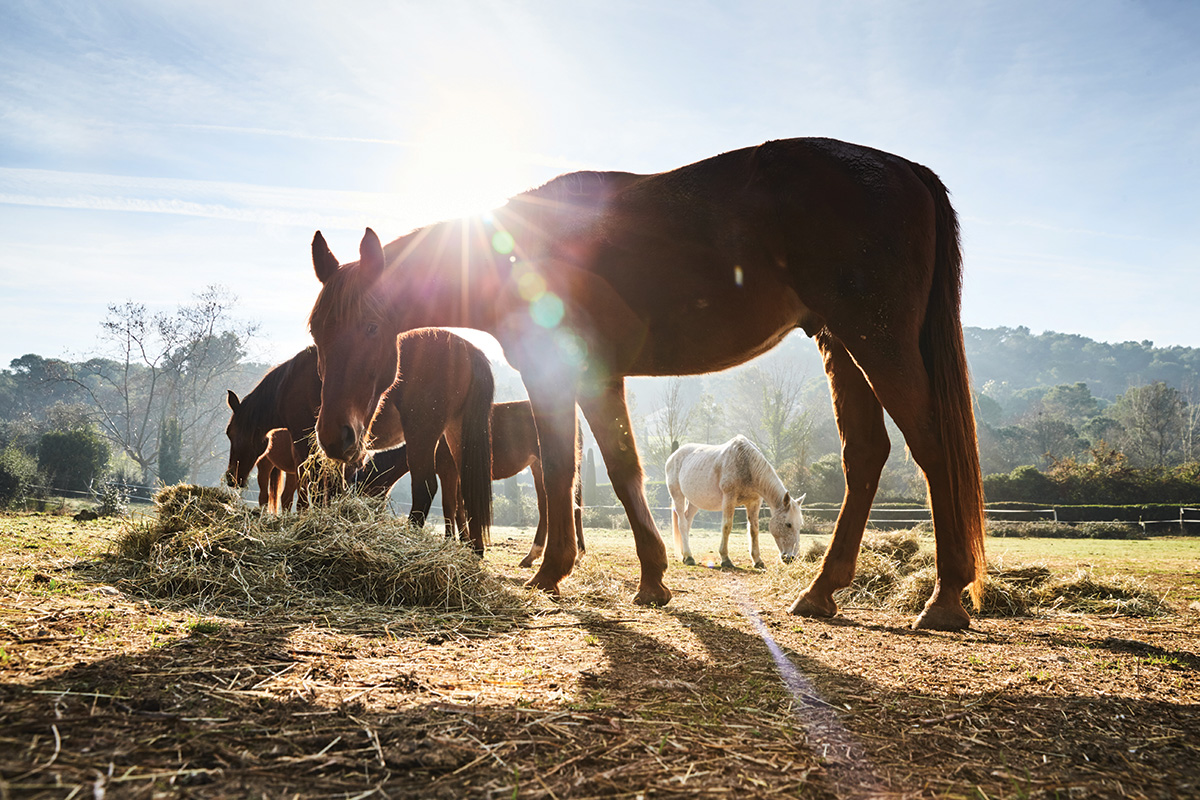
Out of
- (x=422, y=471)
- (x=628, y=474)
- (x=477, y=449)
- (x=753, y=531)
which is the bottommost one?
(x=753, y=531)

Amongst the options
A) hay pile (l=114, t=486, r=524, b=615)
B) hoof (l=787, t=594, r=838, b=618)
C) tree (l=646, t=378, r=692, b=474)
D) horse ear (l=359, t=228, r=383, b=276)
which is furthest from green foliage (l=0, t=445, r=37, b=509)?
tree (l=646, t=378, r=692, b=474)

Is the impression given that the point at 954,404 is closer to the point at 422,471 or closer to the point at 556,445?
the point at 556,445

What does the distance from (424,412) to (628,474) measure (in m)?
3.04

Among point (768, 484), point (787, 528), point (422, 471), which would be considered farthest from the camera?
point (768, 484)

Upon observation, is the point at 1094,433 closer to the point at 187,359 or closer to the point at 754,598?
the point at 754,598

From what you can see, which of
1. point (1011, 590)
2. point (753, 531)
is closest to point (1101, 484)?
point (753, 531)

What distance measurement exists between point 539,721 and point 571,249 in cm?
310

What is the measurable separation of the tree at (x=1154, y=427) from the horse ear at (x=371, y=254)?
184 ft

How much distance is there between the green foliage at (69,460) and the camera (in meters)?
23.5

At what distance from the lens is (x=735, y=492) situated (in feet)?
38.1

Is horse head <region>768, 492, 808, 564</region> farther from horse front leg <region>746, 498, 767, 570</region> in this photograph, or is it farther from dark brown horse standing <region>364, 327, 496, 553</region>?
dark brown horse standing <region>364, 327, 496, 553</region>

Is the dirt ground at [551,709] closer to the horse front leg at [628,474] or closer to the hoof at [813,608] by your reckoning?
the hoof at [813,608]

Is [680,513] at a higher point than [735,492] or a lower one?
lower

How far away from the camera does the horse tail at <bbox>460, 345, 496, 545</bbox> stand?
21.8 ft
